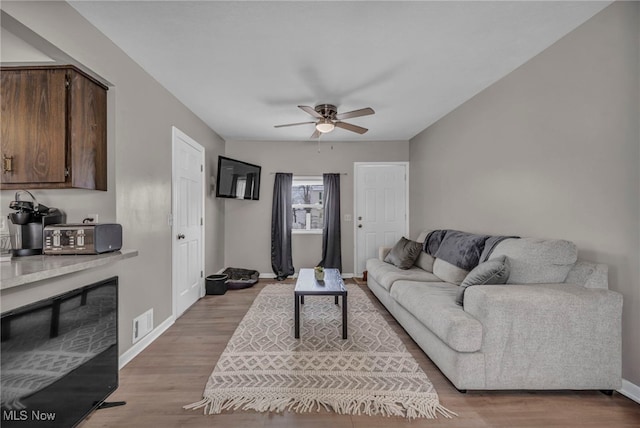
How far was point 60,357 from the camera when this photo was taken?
1.40 m

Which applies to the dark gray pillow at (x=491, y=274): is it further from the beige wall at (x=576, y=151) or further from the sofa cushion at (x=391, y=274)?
the sofa cushion at (x=391, y=274)

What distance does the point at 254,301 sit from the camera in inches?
143

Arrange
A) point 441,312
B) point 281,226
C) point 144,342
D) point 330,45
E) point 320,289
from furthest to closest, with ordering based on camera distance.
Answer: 1. point 281,226
2. point 320,289
3. point 144,342
4. point 330,45
5. point 441,312

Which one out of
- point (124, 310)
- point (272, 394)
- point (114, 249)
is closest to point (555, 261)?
point (272, 394)

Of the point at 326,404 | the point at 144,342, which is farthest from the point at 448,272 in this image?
the point at 144,342

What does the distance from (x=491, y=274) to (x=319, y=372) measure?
1438 millimetres

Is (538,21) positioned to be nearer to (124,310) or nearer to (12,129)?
(12,129)

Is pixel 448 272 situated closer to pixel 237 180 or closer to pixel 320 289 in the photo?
pixel 320 289

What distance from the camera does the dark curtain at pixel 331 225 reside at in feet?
16.3

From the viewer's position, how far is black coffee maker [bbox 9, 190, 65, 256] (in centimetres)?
159

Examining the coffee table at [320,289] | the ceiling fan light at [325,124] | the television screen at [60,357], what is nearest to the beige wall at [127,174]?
the television screen at [60,357]

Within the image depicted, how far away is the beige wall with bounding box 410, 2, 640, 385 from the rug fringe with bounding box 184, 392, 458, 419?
1.35m

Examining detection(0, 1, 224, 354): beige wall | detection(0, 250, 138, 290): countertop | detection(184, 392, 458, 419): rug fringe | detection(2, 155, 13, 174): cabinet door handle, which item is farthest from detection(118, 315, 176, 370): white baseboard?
detection(2, 155, 13, 174): cabinet door handle

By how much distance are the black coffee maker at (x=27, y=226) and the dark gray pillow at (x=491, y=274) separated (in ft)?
9.25
